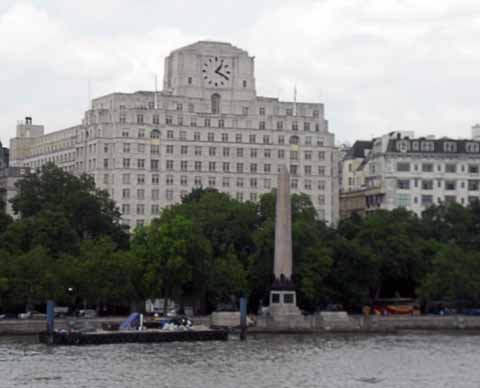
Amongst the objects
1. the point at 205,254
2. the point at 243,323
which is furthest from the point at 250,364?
the point at 205,254

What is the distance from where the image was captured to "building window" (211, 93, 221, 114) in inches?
7712

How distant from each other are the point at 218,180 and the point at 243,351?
272 ft

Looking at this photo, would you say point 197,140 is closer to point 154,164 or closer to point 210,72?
point 154,164

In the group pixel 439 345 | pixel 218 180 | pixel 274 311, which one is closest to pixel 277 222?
pixel 274 311

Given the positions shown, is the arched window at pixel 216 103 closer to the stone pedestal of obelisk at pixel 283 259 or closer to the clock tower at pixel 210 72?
the clock tower at pixel 210 72

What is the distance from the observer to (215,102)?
196500 millimetres

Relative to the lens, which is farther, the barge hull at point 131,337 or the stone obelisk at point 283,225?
the stone obelisk at point 283,225

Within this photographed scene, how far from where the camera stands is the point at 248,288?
147875 millimetres

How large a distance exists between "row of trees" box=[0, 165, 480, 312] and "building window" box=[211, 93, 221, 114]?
22440 mm

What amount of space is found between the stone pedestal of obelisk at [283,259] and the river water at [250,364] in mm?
9088

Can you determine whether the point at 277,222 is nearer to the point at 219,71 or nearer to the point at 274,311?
the point at 274,311

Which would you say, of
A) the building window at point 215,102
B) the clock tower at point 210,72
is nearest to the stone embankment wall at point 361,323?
the building window at point 215,102

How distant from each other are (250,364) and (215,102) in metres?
98.3

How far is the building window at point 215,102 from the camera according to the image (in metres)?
196
